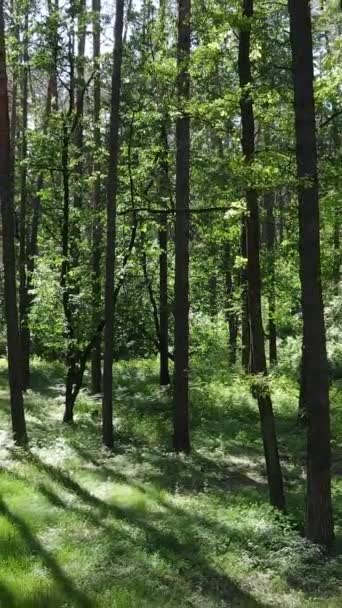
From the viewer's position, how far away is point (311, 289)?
8961mm

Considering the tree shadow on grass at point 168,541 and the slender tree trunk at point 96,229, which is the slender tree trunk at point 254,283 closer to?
the tree shadow on grass at point 168,541

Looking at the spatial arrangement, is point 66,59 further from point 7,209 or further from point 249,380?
point 249,380

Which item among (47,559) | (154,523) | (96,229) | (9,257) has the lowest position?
(154,523)

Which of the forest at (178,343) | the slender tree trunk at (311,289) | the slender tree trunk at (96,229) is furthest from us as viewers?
the slender tree trunk at (96,229)

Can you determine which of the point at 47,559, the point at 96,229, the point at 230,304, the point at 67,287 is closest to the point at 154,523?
the point at 47,559

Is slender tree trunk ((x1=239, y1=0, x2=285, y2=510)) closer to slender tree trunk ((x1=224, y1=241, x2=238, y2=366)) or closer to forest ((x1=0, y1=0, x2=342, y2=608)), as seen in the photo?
forest ((x1=0, y1=0, x2=342, y2=608))

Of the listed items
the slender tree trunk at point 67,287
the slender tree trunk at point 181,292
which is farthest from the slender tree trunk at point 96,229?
the slender tree trunk at point 181,292

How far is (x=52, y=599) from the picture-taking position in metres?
6.59

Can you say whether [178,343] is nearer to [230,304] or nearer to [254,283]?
[254,283]

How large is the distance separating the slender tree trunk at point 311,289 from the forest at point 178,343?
0.08 ft

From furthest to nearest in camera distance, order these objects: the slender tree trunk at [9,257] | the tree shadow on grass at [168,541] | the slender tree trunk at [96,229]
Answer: the slender tree trunk at [96,229] < the slender tree trunk at [9,257] < the tree shadow on grass at [168,541]

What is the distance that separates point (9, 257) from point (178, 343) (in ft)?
14.7

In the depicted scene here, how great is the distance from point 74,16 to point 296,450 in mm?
12786

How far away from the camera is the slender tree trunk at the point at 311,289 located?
8.70 metres
